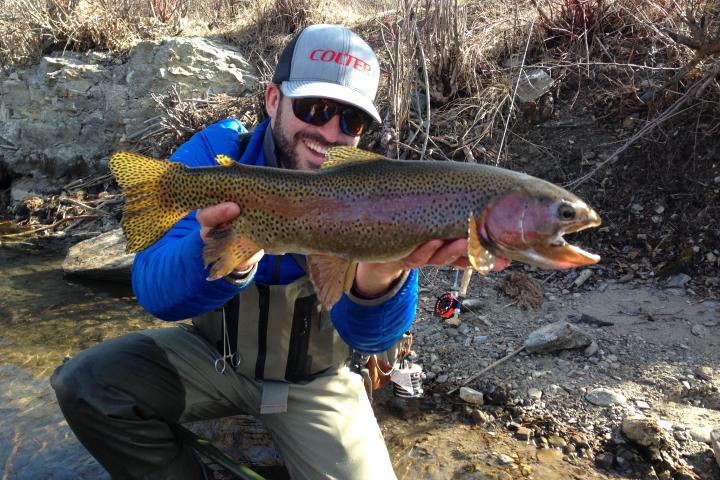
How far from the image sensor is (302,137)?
120 inches

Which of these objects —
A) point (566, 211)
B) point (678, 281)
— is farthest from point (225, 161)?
point (678, 281)

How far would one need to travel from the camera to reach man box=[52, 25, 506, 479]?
9.48ft

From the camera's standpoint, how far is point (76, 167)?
9.28 meters

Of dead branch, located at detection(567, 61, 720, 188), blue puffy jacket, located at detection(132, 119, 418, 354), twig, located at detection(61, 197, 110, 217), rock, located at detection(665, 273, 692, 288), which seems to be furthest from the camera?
twig, located at detection(61, 197, 110, 217)

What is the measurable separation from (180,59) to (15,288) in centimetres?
492

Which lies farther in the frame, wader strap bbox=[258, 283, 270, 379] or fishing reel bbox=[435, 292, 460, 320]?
fishing reel bbox=[435, 292, 460, 320]

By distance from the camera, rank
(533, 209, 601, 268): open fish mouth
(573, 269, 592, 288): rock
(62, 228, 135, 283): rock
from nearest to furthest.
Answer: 1. (533, 209, 601, 268): open fish mouth
2. (573, 269, 592, 288): rock
3. (62, 228, 135, 283): rock

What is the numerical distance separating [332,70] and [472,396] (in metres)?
2.29

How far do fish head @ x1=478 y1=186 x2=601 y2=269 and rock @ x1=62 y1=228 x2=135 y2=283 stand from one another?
4.88 metres

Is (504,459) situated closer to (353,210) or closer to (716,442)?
(716,442)

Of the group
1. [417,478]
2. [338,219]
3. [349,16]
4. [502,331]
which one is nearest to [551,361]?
[502,331]

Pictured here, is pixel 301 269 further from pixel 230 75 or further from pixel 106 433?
pixel 230 75

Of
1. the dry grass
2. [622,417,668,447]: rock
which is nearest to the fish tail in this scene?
[622,417,668,447]: rock

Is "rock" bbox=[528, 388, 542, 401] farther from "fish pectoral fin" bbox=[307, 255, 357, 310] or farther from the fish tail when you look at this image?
the fish tail
